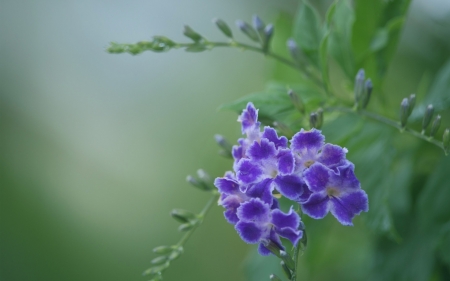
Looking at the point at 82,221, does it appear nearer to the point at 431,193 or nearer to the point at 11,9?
the point at 11,9

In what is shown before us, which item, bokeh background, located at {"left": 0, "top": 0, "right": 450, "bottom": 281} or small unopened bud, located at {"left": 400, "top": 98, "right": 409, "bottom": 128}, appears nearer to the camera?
small unopened bud, located at {"left": 400, "top": 98, "right": 409, "bottom": 128}

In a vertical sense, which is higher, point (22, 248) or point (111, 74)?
point (111, 74)

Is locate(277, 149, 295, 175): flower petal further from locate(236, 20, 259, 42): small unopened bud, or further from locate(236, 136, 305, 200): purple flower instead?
locate(236, 20, 259, 42): small unopened bud

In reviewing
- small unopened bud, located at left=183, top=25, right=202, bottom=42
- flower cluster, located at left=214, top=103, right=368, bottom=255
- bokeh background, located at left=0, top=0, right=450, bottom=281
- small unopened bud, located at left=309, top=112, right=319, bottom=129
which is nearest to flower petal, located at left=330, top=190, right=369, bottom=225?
flower cluster, located at left=214, top=103, right=368, bottom=255

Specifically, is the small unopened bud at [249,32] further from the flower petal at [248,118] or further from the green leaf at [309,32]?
the flower petal at [248,118]

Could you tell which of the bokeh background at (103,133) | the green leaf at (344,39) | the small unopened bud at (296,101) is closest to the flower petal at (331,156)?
the small unopened bud at (296,101)

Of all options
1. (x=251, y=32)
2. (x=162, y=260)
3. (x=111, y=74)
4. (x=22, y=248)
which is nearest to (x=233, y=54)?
(x=111, y=74)

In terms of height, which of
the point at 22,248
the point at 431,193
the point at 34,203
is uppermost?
the point at 431,193
